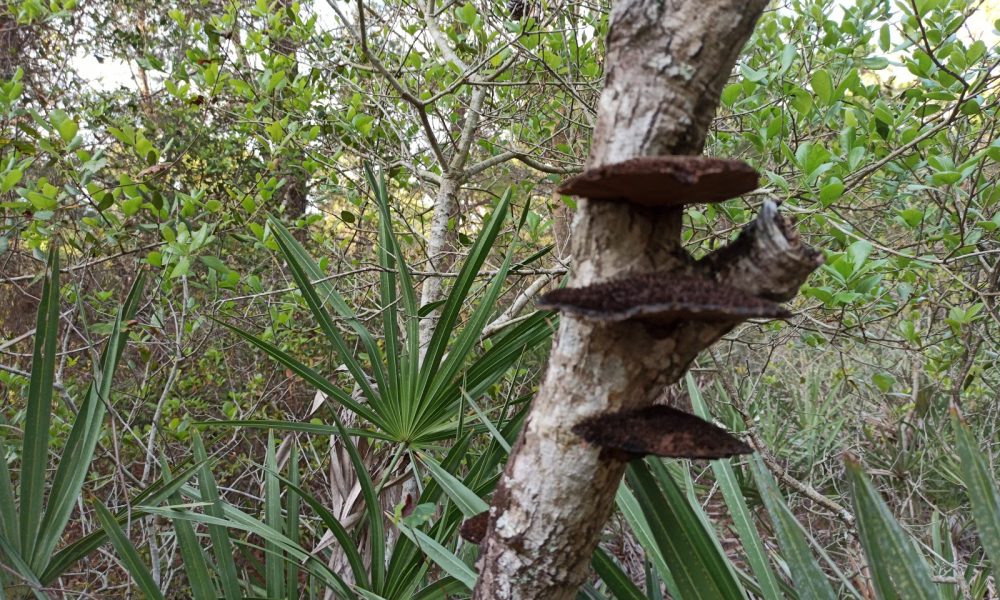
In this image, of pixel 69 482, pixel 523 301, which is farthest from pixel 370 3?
pixel 69 482

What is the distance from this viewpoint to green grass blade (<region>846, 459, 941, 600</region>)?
68cm

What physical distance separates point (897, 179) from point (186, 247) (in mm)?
2090

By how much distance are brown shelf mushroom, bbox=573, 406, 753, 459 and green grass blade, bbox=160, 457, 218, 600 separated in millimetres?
945

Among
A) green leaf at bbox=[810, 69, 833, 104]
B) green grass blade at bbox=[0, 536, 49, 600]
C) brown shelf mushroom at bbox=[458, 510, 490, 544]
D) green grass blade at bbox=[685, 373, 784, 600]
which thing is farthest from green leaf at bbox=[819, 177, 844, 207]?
green grass blade at bbox=[0, 536, 49, 600]

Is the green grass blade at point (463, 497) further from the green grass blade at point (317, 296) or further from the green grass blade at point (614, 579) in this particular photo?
the green grass blade at point (317, 296)

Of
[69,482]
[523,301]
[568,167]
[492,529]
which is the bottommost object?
[69,482]

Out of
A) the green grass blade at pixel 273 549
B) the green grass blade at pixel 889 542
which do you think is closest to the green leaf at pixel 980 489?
the green grass blade at pixel 889 542

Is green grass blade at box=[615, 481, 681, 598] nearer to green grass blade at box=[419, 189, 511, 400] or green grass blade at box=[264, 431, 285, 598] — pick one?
green grass blade at box=[419, 189, 511, 400]

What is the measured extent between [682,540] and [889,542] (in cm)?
22

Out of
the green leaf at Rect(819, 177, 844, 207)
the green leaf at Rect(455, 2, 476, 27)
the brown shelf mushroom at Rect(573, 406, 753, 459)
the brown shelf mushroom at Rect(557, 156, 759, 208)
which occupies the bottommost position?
the brown shelf mushroom at Rect(573, 406, 753, 459)

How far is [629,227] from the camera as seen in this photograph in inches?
21.6

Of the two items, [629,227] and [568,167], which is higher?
[568,167]

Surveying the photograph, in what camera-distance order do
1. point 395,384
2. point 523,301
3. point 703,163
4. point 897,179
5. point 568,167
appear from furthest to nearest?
point 523,301
point 568,167
point 897,179
point 395,384
point 703,163

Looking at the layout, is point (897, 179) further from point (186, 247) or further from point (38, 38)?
point (38, 38)
